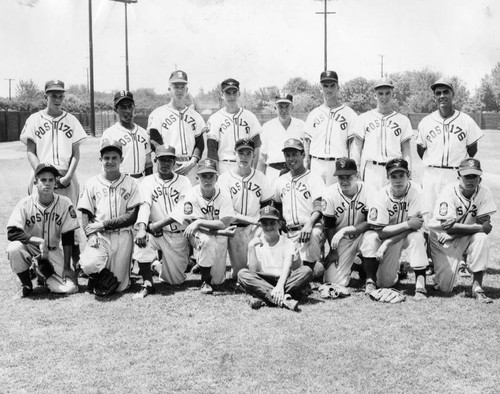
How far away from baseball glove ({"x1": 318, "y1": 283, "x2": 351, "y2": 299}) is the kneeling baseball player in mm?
272

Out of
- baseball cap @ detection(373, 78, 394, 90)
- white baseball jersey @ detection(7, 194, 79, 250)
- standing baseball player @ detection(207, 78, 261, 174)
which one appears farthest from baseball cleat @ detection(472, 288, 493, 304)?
white baseball jersey @ detection(7, 194, 79, 250)

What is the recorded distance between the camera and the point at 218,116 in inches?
287

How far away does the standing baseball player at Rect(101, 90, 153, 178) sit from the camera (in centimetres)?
674

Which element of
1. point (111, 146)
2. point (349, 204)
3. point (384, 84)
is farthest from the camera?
point (384, 84)

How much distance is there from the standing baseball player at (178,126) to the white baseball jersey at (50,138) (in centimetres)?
99

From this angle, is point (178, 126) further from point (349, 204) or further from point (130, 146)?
point (349, 204)

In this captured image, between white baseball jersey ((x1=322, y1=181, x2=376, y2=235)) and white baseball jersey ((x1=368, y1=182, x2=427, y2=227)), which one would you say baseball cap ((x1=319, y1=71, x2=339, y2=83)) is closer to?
white baseball jersey ((x1=322, y1=181, x2=376, y2=235))

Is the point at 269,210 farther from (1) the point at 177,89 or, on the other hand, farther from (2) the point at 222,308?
(1) the point at 177,89

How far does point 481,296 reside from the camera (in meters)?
5.54

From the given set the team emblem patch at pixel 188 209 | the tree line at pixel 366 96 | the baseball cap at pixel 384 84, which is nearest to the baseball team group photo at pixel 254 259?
the team emblem patch at pixel 188 209

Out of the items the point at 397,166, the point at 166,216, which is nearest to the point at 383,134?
the point at 397,166

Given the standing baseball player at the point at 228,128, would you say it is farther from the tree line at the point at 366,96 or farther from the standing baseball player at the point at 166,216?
the tree line at the point at 366,96

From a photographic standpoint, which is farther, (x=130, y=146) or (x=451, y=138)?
(x=130, y=146)

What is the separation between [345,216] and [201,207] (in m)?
1.54
